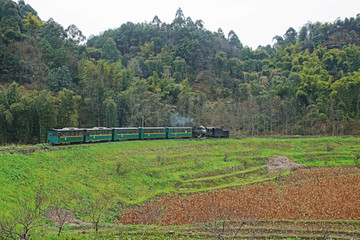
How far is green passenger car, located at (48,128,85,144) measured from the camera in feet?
89.6

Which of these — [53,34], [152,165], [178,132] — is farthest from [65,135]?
[53,34]

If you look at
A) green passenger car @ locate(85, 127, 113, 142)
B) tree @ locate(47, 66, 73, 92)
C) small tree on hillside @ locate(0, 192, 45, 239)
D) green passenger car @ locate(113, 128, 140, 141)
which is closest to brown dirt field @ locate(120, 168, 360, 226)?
small tree on hillside @ locate(0, 192, 45, 239)

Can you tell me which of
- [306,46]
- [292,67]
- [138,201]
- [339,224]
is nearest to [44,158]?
[138,201]

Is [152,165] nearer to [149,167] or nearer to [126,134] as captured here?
[149,167]

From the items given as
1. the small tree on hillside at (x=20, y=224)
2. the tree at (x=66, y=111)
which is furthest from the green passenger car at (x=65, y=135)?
the small tree on hillside at (x=20, y=224)

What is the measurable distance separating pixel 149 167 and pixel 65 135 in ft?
26.6

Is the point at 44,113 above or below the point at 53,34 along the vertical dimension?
below

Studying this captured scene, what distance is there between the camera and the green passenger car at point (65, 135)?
27305 millimetres

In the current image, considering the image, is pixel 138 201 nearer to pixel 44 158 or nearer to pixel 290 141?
pixel 44 158

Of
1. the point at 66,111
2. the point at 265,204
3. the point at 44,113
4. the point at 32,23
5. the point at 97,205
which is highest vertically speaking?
the point at 32,23

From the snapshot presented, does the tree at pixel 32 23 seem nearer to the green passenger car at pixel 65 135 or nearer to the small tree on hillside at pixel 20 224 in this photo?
the green passenger car at pixel 65 135

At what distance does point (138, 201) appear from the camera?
71.4 feet

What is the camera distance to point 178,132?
133ft

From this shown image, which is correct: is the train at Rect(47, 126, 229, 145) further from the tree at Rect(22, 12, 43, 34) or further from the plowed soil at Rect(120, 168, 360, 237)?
the tree at Rect(22, 12, 43, 34)
